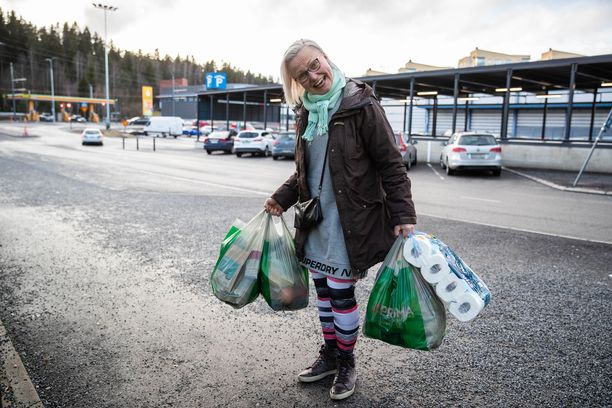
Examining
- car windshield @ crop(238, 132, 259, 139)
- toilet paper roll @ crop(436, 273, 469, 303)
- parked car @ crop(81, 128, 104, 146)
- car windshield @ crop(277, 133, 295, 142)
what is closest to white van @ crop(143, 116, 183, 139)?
parked car @ crop(81, 128, 104, 146)

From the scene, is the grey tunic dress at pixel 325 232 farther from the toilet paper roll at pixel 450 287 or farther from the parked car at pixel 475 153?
the parked car at pixel 475 153

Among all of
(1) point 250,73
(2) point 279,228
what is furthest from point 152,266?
(1) point 250,73

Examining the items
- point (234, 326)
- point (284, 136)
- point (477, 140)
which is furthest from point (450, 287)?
point (284, 136)

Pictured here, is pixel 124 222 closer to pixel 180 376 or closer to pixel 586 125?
pixel 180 376

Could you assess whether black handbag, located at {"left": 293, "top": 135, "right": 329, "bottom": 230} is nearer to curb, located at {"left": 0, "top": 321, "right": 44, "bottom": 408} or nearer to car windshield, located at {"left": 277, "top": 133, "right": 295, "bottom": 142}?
curb, located at {"left": 0, "top": 321, "right": 44, "bottom": 408}

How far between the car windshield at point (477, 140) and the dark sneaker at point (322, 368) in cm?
1507

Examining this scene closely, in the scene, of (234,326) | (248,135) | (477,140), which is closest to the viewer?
(234,326)

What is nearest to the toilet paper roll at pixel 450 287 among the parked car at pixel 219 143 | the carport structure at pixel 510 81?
the carport structure at pixel 510 81

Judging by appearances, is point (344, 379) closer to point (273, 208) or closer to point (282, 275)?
point (282, 275)

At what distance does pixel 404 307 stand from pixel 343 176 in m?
0.73

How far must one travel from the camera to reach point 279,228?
2826 millimetres

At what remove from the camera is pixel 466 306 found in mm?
2256

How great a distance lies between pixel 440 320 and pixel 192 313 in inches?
89.2

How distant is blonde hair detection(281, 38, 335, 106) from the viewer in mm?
2459
